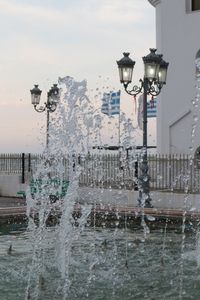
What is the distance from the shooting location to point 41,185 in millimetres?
17156

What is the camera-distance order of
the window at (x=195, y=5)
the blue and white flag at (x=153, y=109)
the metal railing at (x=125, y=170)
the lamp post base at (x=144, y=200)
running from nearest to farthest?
the lamp post base at (x=144, y=200), the metal railing at (x=125, y=170), the window at (x=195, y=5), the blue and white flag at (x=153, y=109)

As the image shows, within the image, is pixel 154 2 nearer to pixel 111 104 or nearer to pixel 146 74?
pixel 111 104

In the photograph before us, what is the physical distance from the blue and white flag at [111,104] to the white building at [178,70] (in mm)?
1899

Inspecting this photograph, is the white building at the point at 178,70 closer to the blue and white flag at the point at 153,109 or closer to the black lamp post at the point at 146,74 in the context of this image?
the blue and white flag at the point at 153,109

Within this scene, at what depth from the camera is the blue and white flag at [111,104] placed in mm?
23280

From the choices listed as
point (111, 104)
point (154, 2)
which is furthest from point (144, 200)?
point (154, 2)

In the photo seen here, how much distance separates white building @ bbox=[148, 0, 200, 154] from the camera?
72.6 ft

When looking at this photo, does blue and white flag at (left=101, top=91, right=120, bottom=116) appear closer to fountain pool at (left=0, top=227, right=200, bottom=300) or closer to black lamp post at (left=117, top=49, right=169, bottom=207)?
black lamp post at (left=117, top=49, right=169, bottom=207)

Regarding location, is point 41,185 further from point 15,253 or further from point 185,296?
point 185,296

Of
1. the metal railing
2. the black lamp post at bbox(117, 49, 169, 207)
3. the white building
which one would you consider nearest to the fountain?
the black lamp post at bbox(117, 49, 169, 207)

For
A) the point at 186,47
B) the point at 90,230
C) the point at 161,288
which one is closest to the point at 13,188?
the point at 186,47

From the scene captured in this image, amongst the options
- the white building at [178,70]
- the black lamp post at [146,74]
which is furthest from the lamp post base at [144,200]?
the white building at [178,70]

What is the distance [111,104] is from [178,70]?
10.1 feet

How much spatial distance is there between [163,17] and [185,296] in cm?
1752
